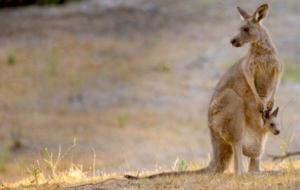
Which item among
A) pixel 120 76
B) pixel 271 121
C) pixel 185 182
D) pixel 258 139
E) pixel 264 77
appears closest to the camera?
pixel 185 182

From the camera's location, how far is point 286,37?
2295 cm

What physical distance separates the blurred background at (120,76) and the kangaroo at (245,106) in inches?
279

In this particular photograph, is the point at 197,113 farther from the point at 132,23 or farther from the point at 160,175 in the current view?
the point at 160,175

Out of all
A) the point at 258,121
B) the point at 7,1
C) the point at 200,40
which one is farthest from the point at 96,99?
the point at 258,121

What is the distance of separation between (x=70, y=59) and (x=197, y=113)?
4.31 m

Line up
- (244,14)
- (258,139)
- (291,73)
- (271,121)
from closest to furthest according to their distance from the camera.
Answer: (271,121), (258,139), (244,14), (291,73)

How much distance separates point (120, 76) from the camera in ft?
71.4

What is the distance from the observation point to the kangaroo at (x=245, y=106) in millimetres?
9094

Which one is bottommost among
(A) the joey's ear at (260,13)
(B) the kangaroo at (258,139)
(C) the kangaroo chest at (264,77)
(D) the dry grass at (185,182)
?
(D) the dry grass at (185,182)

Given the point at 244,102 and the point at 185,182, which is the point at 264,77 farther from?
the point at 185,182

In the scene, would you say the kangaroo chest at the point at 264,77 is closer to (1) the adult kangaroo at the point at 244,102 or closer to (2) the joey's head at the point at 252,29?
(1) the adult kangaroo at the point at 244,102

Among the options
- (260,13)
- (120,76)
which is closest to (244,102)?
(260,13)

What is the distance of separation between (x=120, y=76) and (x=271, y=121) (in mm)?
12737

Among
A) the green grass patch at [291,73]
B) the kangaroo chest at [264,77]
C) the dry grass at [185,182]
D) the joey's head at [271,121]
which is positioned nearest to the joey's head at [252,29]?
the kangaroo chest at [264,77]
